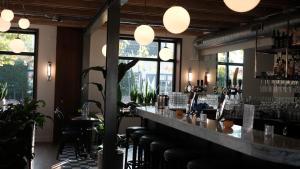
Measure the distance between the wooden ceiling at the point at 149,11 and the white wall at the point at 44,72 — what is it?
0.49 m

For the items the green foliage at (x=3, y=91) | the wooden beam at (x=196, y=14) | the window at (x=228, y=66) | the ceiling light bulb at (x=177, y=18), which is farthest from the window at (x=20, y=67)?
the ceiling light bulb at (x=177, y=18)

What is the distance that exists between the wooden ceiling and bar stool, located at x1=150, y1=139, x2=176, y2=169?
286 centimetres

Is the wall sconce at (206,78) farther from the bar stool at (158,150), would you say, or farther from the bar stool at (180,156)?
the bar stool at (180,156)

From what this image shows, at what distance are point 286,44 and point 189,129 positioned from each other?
2665 mm

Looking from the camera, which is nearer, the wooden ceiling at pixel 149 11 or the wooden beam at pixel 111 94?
the wooden beam at pixel 111 94

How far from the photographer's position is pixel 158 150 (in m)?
4.22

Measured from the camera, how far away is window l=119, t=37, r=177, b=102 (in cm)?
1048

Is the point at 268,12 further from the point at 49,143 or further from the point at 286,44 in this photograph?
the point at 49,143

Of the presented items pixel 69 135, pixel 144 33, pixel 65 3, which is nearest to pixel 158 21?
pixel 65 3

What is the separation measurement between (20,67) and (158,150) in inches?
257

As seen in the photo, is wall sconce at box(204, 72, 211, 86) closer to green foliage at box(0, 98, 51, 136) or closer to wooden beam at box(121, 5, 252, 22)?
wooden beam at box(121, 5, 252, 22)

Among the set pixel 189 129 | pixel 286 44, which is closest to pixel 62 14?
pixel 286 44

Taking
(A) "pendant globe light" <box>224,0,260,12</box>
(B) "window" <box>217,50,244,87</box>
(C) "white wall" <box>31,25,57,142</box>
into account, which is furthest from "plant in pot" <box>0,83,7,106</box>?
(A) "pendant globe light" <box>224,0,260,12</box>

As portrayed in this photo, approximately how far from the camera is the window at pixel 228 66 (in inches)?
446
